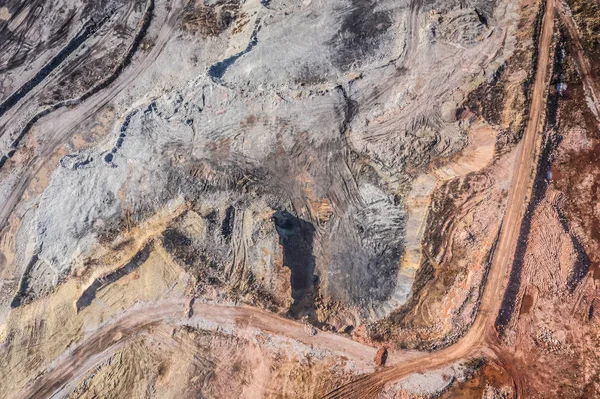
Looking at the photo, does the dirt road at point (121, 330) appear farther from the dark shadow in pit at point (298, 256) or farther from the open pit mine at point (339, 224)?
the dark shadow in pit at point (298, 256)

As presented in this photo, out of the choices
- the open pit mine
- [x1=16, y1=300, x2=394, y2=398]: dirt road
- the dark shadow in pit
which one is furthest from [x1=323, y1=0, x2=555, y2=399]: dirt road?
[x1=16, y1=300, x2=394, y2=398]: dirt road

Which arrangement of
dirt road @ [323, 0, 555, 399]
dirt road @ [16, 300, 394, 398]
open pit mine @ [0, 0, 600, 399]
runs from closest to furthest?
dirt road @ [323, 0, 555, 399], open pit mine @ [0, 0, 600, 399], dirt road @ [16, 300, 394, 398]

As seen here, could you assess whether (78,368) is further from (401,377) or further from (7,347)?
(401,377)

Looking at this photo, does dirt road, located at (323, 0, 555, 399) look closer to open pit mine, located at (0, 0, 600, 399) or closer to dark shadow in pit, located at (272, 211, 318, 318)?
open pit mine, located at (0, 0, 600, 399)

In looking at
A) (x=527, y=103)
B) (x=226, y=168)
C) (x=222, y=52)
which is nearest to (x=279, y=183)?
(x=226, y=168)

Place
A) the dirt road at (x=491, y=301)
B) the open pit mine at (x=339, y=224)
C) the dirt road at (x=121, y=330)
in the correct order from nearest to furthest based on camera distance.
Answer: the dirt road at (x=491, y=301) → the open pit mine at (x=339, y=224) → the dirt road at (x=121, y=330)

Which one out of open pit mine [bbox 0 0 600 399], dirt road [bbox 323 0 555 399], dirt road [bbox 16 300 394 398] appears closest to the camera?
dirt road [bbox 323 0 555 399]

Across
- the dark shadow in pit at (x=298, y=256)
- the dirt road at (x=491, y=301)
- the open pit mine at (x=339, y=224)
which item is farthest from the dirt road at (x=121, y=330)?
the dirt road at (x=491, y=301)
